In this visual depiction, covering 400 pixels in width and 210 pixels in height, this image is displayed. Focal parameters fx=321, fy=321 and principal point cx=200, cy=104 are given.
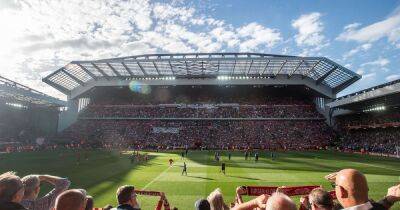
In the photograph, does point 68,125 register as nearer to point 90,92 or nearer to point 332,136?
point 90,92

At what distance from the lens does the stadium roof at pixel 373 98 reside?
2150 inches

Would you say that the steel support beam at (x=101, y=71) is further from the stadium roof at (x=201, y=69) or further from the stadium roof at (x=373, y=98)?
the stadium roof at (x=373, y=98)

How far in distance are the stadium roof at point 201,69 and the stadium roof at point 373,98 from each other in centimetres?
513

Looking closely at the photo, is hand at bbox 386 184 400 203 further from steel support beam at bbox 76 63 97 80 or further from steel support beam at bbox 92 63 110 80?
steel support beam at bbox 76 63 97 80

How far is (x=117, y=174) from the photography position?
27703 mm

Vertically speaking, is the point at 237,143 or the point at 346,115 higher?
the point at 346,115

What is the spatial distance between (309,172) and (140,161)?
2013cm

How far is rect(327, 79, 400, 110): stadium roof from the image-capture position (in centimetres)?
5460

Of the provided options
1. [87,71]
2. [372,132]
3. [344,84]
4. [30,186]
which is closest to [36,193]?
[30,186]

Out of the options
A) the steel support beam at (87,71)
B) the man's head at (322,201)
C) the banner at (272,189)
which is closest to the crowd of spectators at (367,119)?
the banner at (272,189)

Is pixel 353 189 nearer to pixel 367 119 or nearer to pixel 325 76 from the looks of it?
pixel 367 119

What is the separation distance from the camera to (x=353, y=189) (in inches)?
137

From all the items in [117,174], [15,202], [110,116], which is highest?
[110,116]

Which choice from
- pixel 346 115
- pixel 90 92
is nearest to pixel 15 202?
pixel 346 115
